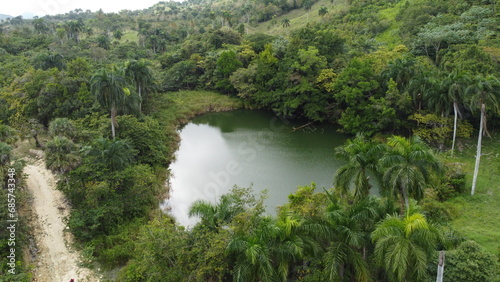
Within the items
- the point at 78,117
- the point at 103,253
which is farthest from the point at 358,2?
the point at 103,253

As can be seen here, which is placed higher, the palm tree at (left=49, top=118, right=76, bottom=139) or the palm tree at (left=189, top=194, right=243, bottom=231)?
the palm tree at (left=49, top=118, right=76, bottom=139)

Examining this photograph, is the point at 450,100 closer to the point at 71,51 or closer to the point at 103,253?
the point at 103,253

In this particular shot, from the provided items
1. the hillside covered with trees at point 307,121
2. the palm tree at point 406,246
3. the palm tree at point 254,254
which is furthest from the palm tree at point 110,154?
the palm tree at point 406,246

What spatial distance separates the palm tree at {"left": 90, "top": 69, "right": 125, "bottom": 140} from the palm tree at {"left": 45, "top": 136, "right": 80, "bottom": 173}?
6.22 metres

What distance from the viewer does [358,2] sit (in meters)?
61.4

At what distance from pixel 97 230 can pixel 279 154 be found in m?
15.9

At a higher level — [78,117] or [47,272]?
[78,117]

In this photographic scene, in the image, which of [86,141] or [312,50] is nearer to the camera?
[86,141]

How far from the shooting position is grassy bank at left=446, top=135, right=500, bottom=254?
15777 millimetres

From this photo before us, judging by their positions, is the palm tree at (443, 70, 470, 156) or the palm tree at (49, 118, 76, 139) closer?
the palm tree at (443, 70, 470, 156)

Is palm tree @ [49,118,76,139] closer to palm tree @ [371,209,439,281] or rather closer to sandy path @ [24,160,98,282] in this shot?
sandy path @ [24,160,98,282]

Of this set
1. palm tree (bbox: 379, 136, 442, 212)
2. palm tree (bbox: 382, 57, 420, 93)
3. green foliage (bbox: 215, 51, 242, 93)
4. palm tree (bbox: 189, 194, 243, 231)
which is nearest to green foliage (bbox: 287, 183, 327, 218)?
palm tree (bbox: 189, 194, 243, 231)

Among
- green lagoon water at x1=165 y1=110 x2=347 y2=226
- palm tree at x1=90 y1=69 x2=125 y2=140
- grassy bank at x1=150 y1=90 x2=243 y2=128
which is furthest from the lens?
grassy bank at x1=150 y1=90 x2=243 y2=128

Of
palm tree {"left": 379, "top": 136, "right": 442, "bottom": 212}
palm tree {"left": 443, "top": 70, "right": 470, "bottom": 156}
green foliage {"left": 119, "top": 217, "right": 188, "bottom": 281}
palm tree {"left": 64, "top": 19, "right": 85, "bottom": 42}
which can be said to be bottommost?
green foliage {"left": 119, "top": 217, "right": 188, "bottom": 281}
